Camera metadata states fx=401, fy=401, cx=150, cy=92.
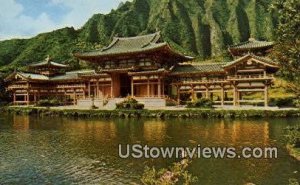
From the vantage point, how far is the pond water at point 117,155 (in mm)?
17859

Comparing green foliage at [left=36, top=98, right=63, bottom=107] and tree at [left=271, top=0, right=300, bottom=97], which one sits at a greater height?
tree at [left=271, top=0, right=300, bottom=97]

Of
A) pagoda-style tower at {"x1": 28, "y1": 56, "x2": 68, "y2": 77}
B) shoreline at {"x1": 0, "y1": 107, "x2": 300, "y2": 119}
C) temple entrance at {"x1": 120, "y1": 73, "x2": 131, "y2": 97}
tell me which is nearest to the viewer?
shoreline at {"x1": 0, "y1": 107, "x2": 300, "y2": 119}

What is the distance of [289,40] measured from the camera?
19.3m

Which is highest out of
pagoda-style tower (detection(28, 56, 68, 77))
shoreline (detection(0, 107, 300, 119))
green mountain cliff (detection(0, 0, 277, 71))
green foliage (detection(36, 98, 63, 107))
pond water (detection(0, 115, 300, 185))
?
green mountain cliff (detection(0, 0, 277, 71))

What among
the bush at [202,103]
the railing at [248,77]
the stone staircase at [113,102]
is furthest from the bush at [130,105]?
the railing at [248,77]

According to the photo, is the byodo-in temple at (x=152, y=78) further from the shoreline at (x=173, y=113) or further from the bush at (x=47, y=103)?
the shoreline at (x=173, y=113)

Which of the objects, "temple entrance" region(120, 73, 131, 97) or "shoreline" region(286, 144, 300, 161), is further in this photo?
"temple entrance" region(120, 73, 131, 97)

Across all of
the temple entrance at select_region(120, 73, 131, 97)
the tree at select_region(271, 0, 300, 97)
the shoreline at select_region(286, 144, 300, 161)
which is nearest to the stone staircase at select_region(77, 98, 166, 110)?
the temple entrance at select_region(120, 73, 131, 97)

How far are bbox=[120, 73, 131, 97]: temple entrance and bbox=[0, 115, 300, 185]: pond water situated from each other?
2468 cm

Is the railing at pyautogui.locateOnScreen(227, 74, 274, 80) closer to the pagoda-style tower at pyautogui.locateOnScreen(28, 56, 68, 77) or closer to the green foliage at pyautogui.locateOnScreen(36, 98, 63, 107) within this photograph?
the green foliage at pyautogui.locateOnScreen(36, 98, 63, 107)

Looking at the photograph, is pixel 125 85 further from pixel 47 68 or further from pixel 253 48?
pixel 47 68

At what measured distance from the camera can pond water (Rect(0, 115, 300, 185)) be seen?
58.6 ft

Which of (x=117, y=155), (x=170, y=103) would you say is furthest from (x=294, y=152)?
(x=170, y=103)

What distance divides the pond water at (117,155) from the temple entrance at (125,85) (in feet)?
81.0
